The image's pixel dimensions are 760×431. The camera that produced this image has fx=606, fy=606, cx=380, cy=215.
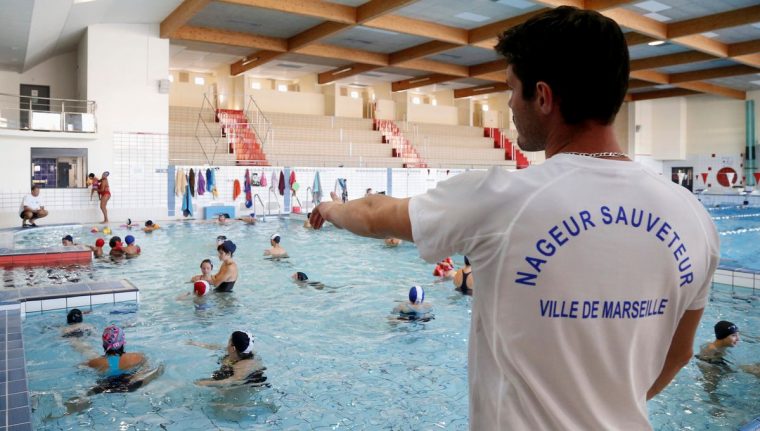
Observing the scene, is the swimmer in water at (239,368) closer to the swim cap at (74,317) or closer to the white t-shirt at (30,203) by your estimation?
the swim cap at (74,317)

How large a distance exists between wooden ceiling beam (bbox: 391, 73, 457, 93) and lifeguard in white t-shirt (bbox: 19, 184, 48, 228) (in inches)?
599

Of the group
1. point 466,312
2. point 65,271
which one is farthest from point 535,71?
point 65,271

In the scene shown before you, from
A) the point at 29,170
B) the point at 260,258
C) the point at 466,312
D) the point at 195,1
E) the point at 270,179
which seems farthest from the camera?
the point at 270,179

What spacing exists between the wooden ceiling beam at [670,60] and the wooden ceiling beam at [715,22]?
4008 mm

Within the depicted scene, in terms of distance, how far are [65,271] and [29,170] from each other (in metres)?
7.56

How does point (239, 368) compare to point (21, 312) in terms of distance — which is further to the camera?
point (21, 312)

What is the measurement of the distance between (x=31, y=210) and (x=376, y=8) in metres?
9.19

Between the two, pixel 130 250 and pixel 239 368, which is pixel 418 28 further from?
pixel 239 368

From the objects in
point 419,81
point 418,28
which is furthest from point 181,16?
point 419,81

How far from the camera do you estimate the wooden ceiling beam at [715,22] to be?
13844 mm

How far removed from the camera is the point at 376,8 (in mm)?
13719

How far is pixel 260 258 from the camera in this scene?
10328 millimetres

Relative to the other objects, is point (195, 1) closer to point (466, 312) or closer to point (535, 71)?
point (466, 312)

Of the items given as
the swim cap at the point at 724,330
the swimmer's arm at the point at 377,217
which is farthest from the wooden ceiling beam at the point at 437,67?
the swimmer's arm at the point at 377,217
